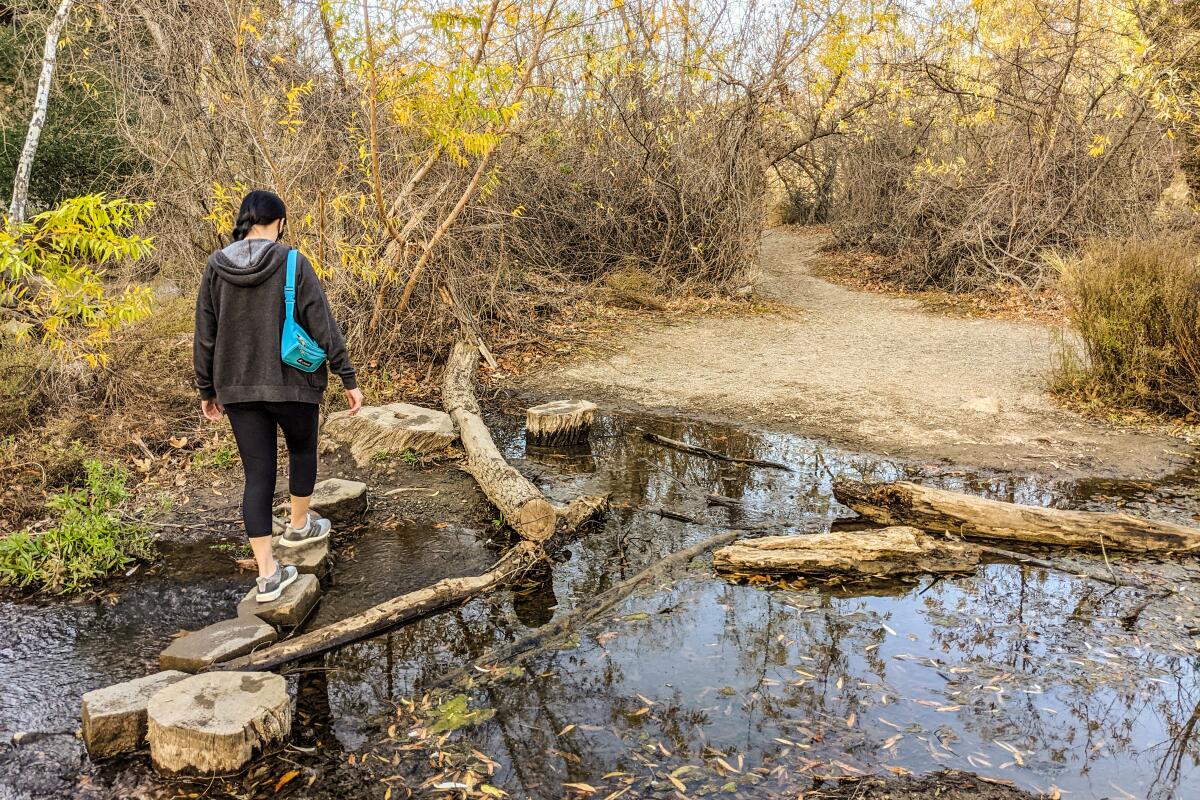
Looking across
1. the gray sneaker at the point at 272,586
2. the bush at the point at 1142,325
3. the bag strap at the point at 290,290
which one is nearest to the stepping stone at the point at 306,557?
the gray sneaker at the point at 272,586

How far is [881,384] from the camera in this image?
Answer: 28.2 feet

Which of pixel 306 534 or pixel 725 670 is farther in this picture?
pixel 306 534

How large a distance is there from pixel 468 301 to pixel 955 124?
31.5ft

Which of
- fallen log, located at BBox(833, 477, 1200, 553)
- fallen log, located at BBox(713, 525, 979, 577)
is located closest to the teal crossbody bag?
fallen log, located at BBox(713, 525, 979, 577)

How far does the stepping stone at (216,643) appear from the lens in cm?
363

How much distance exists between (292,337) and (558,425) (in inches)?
135

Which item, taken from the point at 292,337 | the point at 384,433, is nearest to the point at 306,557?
the point at 292,337

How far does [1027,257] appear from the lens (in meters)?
13.0

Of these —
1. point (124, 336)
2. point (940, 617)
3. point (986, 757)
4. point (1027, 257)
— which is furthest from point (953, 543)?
point (1027, 257)

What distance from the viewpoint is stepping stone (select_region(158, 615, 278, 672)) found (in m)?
3.63

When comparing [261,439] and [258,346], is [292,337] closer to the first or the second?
[258,346]

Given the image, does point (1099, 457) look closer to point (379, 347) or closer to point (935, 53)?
point (379, 347)

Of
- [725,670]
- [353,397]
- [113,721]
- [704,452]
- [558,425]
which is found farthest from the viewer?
[558,425]

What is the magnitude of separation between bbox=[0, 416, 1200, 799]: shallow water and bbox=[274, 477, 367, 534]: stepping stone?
22 cm
